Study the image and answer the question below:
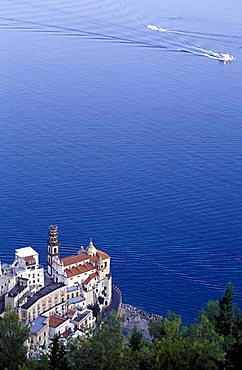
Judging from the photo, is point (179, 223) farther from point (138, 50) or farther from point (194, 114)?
point (138, 50)

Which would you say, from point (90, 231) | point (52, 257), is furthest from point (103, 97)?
point (52, 257)

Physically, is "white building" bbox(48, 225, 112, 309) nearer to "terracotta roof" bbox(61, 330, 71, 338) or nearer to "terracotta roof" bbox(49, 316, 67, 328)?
"terracotta roof" bbox(49, 316, 67, 328)

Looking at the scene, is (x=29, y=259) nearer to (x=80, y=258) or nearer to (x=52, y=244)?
(x=52, y=244)

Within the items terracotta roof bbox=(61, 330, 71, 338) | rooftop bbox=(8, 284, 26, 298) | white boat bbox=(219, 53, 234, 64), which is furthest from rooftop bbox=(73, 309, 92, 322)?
white boat bbox=(219, 53, 234, 64)

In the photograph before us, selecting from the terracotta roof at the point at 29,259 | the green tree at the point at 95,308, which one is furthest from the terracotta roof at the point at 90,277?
the terracotta roof at the point at 29,259

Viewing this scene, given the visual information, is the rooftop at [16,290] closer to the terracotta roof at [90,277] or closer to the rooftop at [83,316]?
the rooftop at [83,316]
